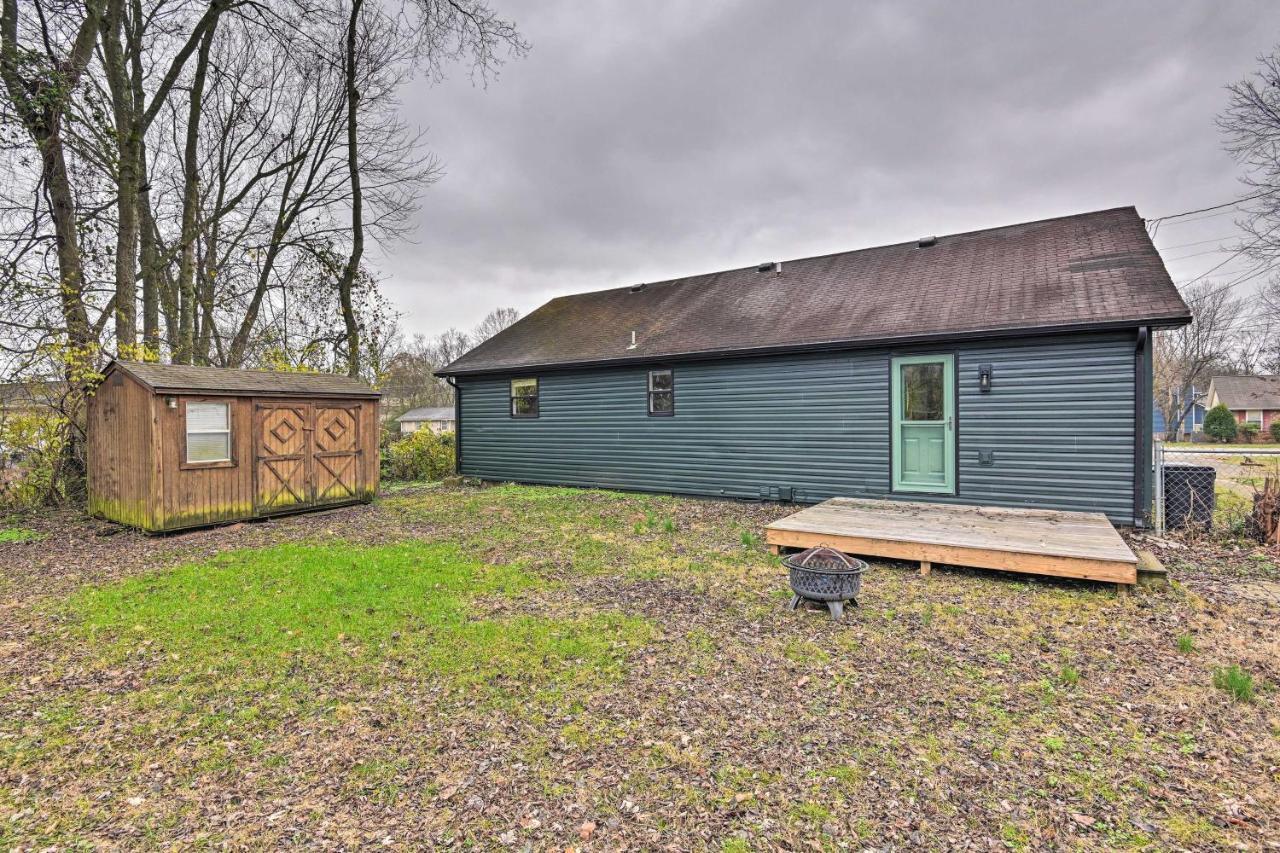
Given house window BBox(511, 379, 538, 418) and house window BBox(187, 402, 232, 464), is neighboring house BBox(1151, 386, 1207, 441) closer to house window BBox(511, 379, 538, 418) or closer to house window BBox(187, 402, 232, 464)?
house window BBox(511, 379, 538, 418)

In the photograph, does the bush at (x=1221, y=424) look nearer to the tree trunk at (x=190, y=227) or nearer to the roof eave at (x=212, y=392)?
the roof eave at (x=212, y=392)

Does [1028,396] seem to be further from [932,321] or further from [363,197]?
[363,197]

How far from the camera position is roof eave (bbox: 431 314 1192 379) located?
6.27 metres

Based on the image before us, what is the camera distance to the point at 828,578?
159 inches

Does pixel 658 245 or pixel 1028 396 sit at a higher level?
pixel 658 245

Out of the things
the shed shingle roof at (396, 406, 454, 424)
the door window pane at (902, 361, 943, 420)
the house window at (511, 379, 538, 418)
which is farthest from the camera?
the shed shingle roof at (396, 406, 454, 424)

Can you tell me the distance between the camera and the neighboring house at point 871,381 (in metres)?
6.77

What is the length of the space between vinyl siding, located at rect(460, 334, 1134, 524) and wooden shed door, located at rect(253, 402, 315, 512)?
13.9ft

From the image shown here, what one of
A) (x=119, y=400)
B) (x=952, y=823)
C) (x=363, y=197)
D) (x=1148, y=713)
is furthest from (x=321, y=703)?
(x=363, y=197)

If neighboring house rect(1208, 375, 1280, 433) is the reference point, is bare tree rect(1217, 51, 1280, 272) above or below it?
above

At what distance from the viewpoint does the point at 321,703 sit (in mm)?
2994

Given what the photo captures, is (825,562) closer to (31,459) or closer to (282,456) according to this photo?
(282,456)

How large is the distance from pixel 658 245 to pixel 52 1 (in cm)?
1355

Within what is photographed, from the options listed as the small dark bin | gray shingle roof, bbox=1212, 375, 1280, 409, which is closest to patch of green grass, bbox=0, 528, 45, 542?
the small dark bin
